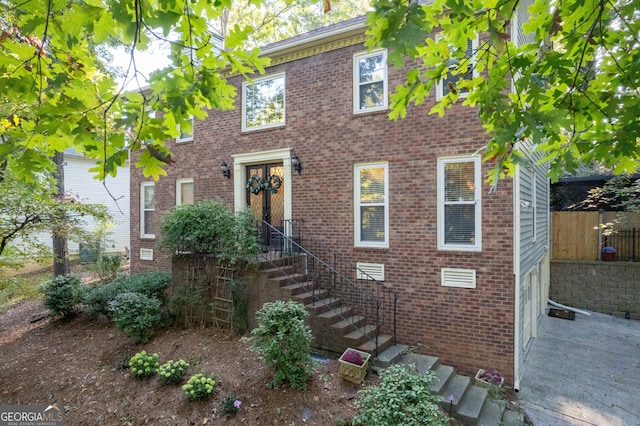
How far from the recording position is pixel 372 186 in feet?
23.4

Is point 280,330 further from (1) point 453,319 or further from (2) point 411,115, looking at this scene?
(2) point 411,115

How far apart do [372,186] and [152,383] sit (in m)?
5.30

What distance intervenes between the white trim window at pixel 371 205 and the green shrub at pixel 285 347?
271cm

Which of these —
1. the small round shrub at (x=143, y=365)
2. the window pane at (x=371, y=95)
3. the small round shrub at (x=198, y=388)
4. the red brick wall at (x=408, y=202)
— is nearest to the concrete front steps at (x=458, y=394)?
the red brick wall at (x=408, y=202)

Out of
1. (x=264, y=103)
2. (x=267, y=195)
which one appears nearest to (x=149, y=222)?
(x=267, y=195)

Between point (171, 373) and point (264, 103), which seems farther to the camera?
point (264, 103)

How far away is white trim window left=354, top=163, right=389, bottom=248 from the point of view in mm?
6941

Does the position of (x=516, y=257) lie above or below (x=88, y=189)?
below

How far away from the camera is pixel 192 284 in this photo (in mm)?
7355

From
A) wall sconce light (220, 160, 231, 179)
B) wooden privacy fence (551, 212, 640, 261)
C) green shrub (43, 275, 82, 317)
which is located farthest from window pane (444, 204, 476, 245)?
green shrub (43, 275, 82, 317)

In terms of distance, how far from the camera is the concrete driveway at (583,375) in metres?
5.05

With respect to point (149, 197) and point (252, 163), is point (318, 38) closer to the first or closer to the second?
point (252, 163)

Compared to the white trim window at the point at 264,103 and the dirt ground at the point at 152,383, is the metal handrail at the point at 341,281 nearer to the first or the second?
the dirt ground at the point at 152,383

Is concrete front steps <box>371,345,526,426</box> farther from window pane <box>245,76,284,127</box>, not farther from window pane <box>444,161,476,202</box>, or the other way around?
window pane <box>245,76,284,127</box>
